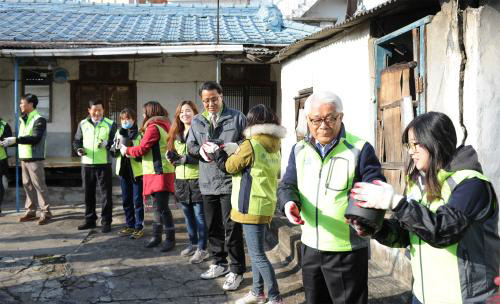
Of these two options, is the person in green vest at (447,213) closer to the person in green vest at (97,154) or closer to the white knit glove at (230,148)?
the white knit glove at (230,148)

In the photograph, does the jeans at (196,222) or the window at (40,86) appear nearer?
the jeans at (196,222)

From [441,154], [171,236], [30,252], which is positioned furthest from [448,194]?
[30,252]

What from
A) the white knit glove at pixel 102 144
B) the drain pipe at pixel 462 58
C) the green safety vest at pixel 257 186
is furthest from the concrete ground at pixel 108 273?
the drain pipe at pixel 462 58

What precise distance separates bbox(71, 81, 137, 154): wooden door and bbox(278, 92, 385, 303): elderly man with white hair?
28.9ft

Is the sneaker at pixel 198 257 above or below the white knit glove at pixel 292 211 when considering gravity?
below

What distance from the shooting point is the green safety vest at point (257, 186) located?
380 cm

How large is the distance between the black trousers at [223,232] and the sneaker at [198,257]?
1.68 ft

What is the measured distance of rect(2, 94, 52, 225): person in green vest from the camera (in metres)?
6.98

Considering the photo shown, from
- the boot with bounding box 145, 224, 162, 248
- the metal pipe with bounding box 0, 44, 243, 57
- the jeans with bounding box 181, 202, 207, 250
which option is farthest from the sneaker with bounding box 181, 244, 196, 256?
the metal pipe with bounding box 0, 44, 243, 57

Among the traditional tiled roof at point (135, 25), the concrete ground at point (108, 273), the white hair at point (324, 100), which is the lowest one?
the concrete ground at point (108, 273)

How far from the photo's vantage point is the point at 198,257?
525cm

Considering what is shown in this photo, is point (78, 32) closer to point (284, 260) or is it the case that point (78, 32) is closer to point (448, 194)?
point (284, 260)

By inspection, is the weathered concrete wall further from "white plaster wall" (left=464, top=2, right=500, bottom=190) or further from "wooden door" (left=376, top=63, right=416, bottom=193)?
"wooden door" (left=376, top=63, right=416, bottom=193)

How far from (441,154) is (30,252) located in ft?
17.6
